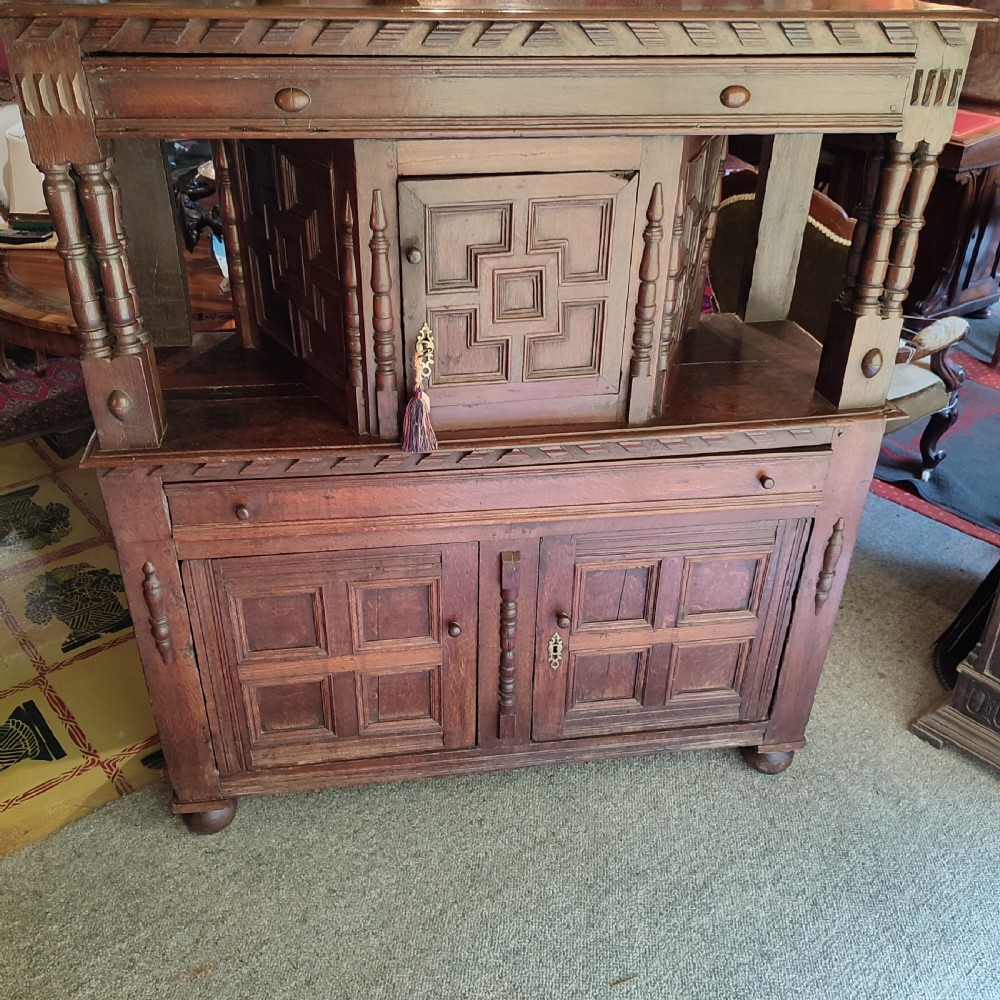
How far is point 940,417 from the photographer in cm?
325

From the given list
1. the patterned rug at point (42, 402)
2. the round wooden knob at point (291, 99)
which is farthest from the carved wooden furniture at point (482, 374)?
the patterned rug at point (42, 402)

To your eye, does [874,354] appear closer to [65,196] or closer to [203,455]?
[203,455]

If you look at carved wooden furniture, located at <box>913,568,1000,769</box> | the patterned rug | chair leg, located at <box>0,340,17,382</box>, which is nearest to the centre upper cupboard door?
carved wooden furniture, located at <box>913,568,1000,769</box>

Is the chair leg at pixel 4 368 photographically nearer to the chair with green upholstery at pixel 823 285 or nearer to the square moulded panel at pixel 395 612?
the square moulded panel at pixel 395 612

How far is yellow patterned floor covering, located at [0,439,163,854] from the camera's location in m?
2.09

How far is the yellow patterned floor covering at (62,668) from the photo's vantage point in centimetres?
209

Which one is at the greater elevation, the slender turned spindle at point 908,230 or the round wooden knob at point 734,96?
the round wooden knob at point 734,96

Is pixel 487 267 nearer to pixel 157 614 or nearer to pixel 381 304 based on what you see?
pixel 381 304

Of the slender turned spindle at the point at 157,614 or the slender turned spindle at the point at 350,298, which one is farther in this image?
the slender turned spindle at the point at 157,614

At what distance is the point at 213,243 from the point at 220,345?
1396mm

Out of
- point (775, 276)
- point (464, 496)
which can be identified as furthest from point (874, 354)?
point (464, 496)

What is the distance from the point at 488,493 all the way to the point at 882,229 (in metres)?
0.80

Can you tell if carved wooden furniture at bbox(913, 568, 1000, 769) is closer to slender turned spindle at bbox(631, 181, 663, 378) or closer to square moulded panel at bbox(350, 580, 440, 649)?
slender turned spindle at bbox(631, 181, 663, 378)

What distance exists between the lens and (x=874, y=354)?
171cm
